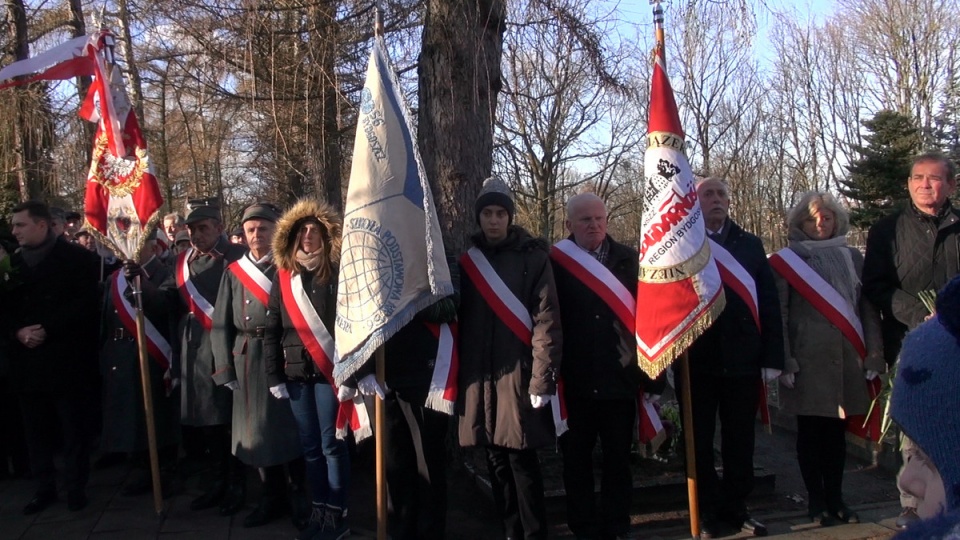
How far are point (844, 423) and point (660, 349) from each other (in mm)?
1555

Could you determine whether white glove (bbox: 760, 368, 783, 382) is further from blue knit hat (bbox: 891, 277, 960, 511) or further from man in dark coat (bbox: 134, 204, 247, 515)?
blue knit hat (bbox: 891, 277, 960, 511)

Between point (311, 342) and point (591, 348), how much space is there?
164 cm

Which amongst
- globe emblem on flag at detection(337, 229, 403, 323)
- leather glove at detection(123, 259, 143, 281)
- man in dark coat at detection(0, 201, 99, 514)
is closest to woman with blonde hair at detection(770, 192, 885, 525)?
globe emblem on flag at detection(337, 229, 403, 323)

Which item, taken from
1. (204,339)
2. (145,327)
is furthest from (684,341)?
(145,327)

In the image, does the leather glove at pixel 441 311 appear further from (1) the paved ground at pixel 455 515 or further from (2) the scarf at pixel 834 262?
(2) the scarf at pixel 834 262

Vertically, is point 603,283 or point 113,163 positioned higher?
point 113,163

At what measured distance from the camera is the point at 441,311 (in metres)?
4.49

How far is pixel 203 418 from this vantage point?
17.9 ft

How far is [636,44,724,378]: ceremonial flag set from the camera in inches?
177

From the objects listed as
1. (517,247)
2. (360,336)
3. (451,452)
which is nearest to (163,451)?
(451,452)

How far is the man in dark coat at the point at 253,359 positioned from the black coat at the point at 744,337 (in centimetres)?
265

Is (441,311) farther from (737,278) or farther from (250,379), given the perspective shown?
(737,278)

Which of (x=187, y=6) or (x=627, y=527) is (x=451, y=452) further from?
(x=187, y=6)

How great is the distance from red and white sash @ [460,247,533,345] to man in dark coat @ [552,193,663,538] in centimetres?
35
